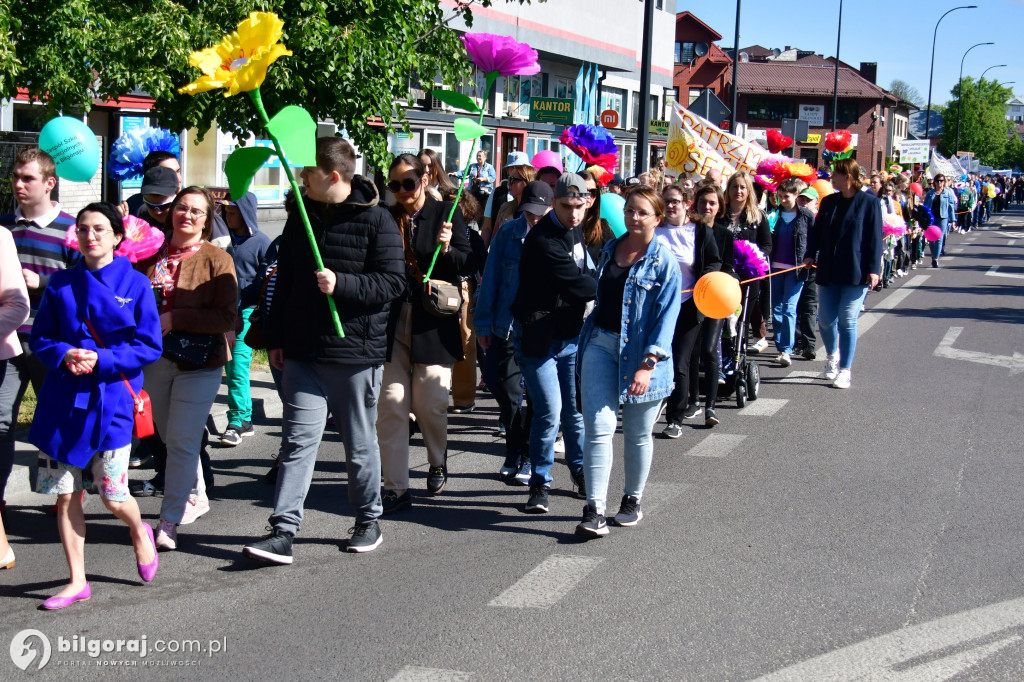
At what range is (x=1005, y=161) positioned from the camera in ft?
456

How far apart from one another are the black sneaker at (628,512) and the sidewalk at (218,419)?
104 inches

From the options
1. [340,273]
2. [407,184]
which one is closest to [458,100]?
[407,184]

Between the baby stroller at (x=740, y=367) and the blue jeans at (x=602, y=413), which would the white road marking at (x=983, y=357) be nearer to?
the baby stroller at (x=740, y=367)

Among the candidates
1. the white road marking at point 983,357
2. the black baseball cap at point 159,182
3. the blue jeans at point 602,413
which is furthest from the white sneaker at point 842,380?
the black baseball cap at point 159,182

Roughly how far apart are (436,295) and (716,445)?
276 centimetres

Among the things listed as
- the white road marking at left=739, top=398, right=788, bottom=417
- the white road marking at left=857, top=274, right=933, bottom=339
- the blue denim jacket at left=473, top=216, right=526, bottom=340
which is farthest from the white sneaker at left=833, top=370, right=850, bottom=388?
the blue denim jacket at left=473, top=216, right=526, bottom=340

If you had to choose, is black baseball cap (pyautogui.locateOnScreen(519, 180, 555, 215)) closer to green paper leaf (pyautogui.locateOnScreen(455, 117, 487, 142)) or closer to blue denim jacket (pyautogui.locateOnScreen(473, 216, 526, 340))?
blue denim jacket (pyautogui.locateOnScreen(473, 216, 526, 340))

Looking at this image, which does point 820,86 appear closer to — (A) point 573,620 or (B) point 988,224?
(B) point 988,224

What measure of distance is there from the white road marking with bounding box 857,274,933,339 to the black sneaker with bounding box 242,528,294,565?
9.90 meters

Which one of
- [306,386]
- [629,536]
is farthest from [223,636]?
[629,536]

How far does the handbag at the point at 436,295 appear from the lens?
621cm

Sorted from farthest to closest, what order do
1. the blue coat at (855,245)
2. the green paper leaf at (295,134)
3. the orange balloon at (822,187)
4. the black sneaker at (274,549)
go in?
the orange balloon at (822,187)
the blue coat at (855,245)
the black sneaker at (274,549)
the green paper leaf at (295,134)

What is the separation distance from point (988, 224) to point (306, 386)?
52.9 metres

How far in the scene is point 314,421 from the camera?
17.8ft
